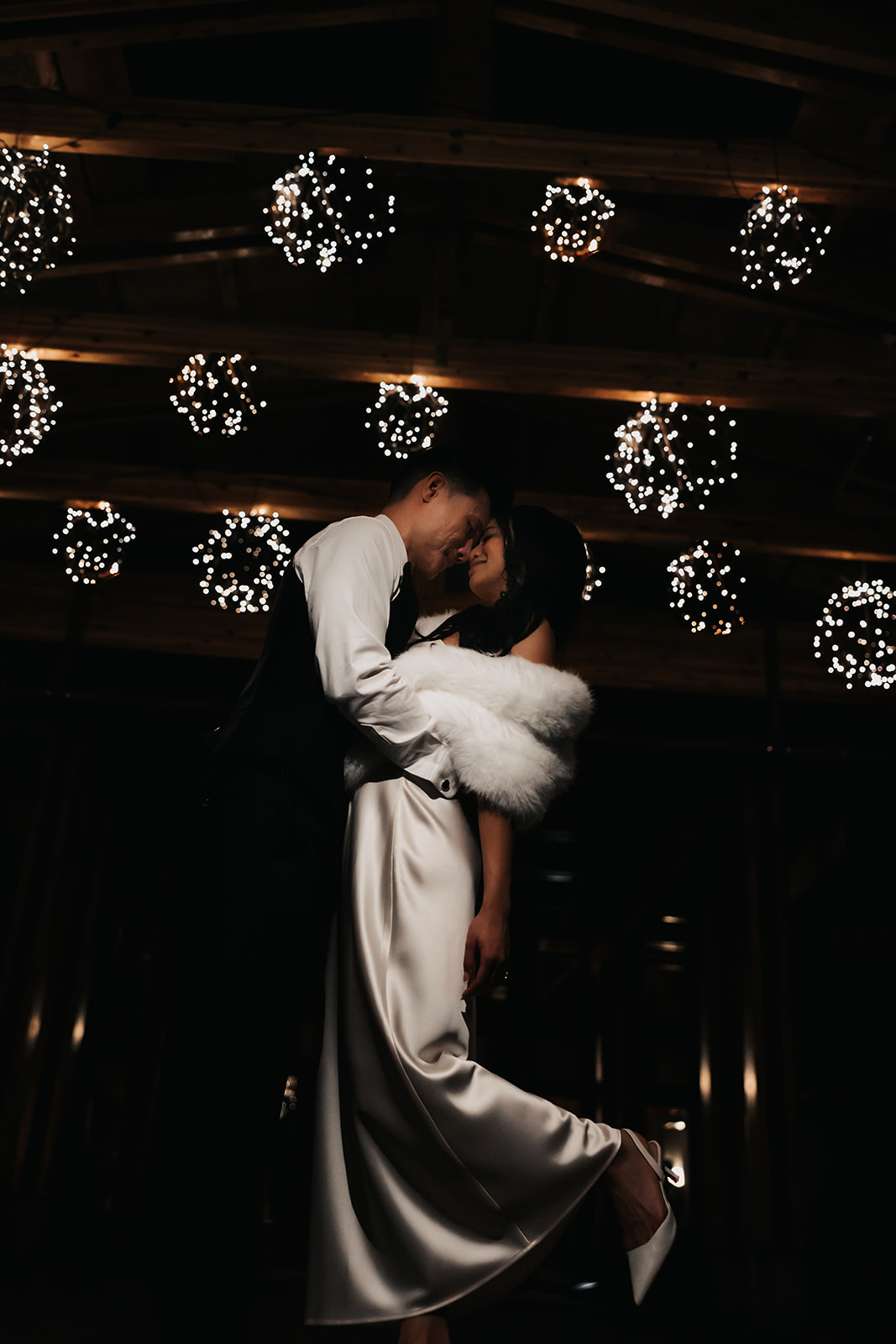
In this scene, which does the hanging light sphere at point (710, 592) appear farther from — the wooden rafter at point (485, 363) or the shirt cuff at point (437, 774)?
the shirt cuff at point (437, 774)

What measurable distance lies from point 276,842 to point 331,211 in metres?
2.69

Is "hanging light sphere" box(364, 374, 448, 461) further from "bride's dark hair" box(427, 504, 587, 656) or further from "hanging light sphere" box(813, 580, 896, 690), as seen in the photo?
"bride's dark hair" box(427, 504, 587, 656)

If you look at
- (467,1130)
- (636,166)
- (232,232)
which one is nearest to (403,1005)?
(467,1130)

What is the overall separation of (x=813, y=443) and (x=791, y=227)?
2.96 metres

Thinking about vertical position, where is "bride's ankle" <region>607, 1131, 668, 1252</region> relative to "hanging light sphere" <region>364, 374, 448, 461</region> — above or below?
below

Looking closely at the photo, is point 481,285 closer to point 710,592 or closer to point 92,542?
point 710,592

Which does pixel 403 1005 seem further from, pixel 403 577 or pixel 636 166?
pixel 636 166

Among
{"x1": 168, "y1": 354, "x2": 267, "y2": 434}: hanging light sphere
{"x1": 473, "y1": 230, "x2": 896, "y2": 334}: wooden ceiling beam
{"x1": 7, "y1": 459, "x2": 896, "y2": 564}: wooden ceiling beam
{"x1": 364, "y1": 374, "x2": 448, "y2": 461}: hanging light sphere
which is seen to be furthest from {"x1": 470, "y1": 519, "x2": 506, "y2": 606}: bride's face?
{"x1": 7, "y1": 459, "x2": 896, "y2": 564}: wooden ceiling beam

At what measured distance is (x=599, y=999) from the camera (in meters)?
11.0

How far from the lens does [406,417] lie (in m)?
4.25

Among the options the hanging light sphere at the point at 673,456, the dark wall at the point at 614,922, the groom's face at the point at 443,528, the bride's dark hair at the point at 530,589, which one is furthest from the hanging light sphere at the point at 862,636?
the groom's face at the point at 443,528

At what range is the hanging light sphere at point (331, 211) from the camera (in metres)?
3.62

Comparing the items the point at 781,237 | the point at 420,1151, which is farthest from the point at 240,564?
the point at 420,1151

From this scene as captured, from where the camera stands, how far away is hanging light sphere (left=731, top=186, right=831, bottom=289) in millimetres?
3693
